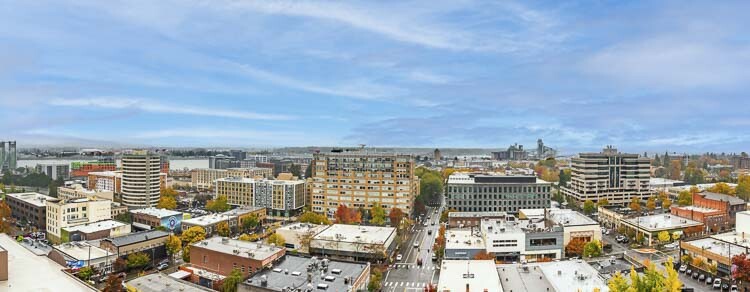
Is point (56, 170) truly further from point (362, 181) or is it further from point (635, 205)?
point (635, 205)

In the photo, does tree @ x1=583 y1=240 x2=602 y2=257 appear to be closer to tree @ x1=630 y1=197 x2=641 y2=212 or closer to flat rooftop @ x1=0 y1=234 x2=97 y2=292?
tree @ x1=630 y1=197 x2=641 y2=212

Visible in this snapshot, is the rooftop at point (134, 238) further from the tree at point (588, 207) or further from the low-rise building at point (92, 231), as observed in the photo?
the tree at point (588, 207)

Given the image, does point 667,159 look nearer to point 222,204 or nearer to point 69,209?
point 222,204

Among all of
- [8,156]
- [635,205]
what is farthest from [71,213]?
[8,156]

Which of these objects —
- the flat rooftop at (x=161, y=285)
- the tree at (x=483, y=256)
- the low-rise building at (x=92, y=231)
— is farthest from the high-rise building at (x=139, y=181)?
the tree at (x=483, y=256)

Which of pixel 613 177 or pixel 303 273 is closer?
pixel 303 273

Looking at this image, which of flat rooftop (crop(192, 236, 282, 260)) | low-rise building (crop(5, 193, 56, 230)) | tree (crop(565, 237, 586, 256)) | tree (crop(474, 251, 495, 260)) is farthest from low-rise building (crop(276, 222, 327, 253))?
low-rise building (crop(5, 193, 56, 230))
